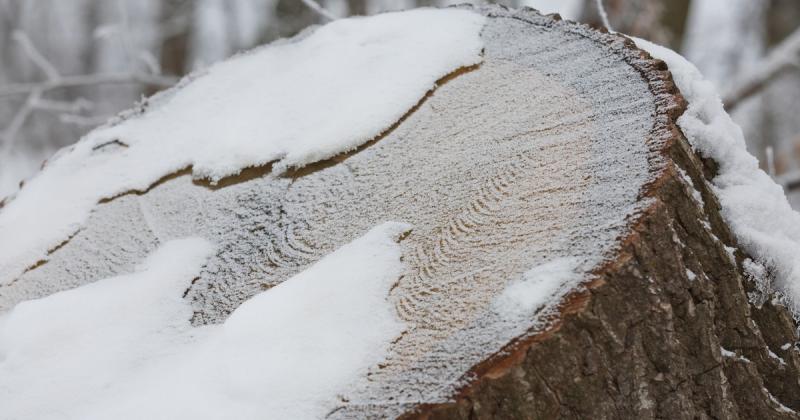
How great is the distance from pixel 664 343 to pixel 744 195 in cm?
27

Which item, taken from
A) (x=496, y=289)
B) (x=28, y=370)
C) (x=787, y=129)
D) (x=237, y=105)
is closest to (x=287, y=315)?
(x=496, y=289)

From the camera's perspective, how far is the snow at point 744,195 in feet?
3.19

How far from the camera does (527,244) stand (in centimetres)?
86

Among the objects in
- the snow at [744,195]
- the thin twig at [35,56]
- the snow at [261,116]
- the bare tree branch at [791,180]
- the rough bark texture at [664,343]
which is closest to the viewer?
the rough bark texture at [664,343]

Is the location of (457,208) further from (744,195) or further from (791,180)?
(791,180)

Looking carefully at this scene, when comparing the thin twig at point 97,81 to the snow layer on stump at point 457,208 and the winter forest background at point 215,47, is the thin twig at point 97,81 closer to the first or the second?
the winter forest background at point 215,47

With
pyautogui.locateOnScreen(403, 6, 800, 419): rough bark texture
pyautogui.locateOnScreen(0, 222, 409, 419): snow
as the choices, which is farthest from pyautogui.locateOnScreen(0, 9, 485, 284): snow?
pyautogui.locateOnScreen(403, 6, 800, 419): rough bark texture

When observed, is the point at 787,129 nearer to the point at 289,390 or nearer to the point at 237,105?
the point at 237,105

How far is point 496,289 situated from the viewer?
828 millimetres

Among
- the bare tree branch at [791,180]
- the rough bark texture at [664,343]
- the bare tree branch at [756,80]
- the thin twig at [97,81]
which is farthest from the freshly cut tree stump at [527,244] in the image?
the bare tree branch at [756,80]

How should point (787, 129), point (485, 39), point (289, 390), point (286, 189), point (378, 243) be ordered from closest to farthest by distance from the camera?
point (289, 390) → point (378, 243) → point (286, 189) → point (485, 39) → point (787, 129)

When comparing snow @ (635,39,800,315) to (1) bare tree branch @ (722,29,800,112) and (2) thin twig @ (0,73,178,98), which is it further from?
(1) bare tree branch @ (722,29,800,112)

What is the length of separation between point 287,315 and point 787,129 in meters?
4.95

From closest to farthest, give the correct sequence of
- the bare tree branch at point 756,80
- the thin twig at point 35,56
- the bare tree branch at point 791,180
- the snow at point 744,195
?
the snow at point 744,195
the thin twig at point 35,56
the bare tree branch at point 791,180
the bare tree branch at point 756,80
